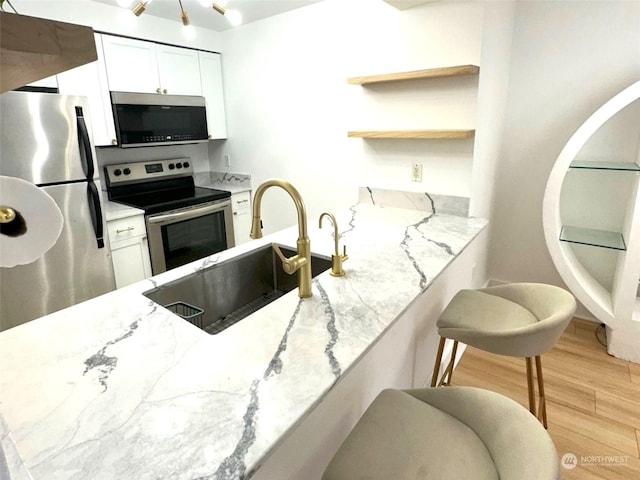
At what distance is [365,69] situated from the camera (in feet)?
7.69

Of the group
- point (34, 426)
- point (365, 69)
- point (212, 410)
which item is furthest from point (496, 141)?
point (34, 426)

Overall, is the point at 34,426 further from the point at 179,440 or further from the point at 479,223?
the point at 479,223

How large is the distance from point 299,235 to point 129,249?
2.07 meters

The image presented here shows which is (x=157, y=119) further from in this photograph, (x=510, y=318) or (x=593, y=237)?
(x=593, y=237)

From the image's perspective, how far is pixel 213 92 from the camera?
355 cm

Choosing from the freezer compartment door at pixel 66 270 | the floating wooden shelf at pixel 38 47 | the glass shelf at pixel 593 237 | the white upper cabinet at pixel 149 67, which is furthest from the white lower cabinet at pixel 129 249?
the glass shelf at pixel 593 237

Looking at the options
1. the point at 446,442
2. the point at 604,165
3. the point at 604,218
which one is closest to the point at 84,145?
the point at 446,442

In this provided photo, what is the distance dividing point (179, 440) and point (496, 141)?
8.70ft

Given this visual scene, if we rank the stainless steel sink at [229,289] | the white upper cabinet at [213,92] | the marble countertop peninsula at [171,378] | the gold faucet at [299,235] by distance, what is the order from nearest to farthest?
the marble countertop peninsula at [171,378] < the gold faucet at [299,235] < the stainless steel sink at [229,289] < the white upper cabinet at [213,92]

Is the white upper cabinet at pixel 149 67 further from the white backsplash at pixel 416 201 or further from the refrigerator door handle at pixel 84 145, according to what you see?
the white backsplash at pixel 416 201

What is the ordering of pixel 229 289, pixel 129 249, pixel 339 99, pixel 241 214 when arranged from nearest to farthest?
1. pixel 229 289
2. pixel 129 249
3. pixel 339 99
4. pixel 241 214

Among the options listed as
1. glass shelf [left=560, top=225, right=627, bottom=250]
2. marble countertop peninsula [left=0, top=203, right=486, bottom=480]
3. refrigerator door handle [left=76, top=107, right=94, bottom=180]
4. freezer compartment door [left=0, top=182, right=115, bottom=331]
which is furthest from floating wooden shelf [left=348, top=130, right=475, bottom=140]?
freezer compartment door [left=0, top=182, right=115, bottom=331]

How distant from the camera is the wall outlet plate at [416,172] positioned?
2287mm

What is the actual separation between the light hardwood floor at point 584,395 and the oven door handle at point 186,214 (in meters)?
2.29
